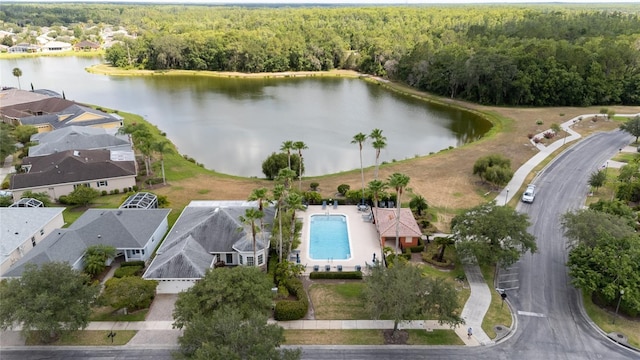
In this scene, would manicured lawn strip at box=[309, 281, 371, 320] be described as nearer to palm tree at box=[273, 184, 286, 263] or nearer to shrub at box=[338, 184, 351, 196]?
palm tree at box=[273, 184, 286, 263]

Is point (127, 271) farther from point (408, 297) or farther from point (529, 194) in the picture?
point (529, 194)

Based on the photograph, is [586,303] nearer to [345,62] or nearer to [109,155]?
[109,155]

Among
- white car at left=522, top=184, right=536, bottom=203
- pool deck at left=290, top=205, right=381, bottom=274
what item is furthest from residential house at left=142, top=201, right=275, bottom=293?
white car at left=522, top=184, right=536, bottom=203

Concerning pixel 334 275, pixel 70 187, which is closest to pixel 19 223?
pixel 70 187

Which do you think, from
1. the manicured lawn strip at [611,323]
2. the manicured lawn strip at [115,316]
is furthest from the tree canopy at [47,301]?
the manicured lawn strip at [611,323]

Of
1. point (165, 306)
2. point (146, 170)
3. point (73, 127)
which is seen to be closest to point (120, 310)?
point (165, 306)
